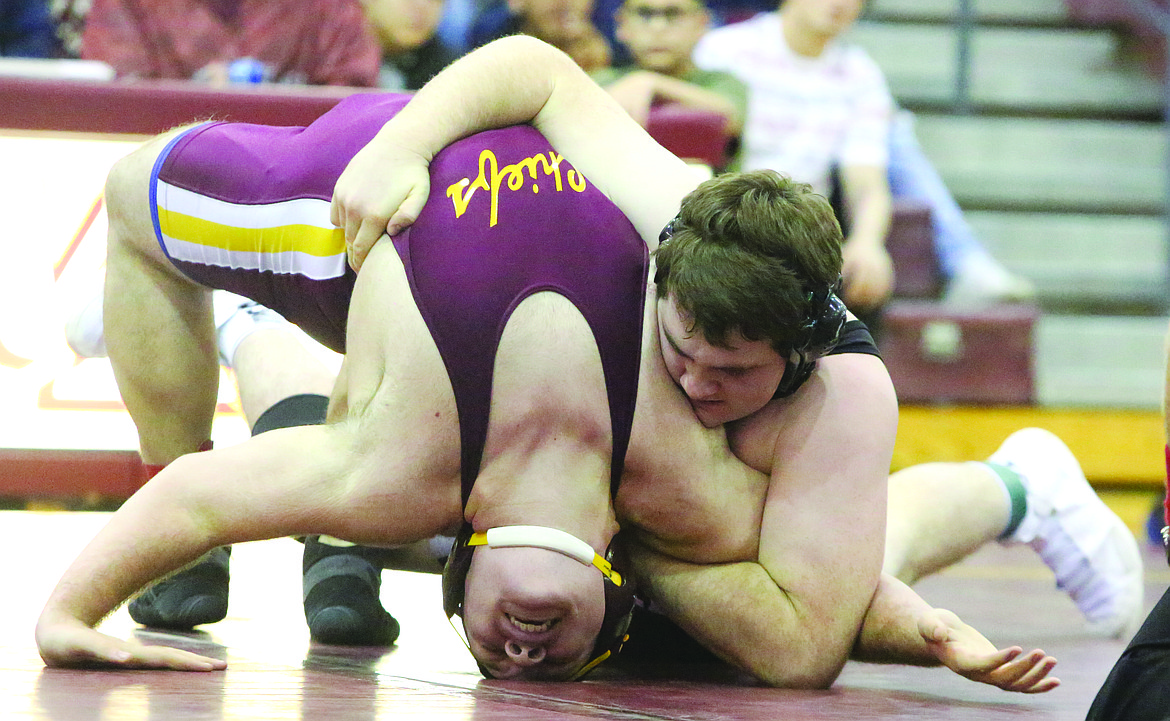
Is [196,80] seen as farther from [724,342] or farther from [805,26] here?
[724,342]

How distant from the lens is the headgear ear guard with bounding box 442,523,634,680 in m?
1.56

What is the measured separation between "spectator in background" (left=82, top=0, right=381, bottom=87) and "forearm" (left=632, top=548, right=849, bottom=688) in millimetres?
2582

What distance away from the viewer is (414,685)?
1558mm

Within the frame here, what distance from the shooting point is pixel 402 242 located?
1.63m

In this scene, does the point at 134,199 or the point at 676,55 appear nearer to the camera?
the point at 134,199

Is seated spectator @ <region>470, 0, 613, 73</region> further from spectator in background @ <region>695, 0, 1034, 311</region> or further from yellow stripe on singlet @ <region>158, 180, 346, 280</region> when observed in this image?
yellow stripe on singlet @ <region>158, 180, 346, 280</region>

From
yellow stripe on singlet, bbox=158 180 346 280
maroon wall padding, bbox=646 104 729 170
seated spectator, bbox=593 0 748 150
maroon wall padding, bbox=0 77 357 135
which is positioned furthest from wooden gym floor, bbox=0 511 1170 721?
seated spectator, bbox=593 0 748 150

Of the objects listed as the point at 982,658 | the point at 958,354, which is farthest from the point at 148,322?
the point at 958,354

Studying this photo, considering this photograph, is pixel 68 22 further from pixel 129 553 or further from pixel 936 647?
pixel 936 647

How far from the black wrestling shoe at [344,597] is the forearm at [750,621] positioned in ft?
1.36

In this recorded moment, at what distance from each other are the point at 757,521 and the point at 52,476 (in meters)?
2.18

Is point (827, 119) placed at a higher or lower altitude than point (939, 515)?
higher

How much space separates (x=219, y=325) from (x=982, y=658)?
136 cm

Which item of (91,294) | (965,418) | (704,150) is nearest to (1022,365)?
(965,418)
